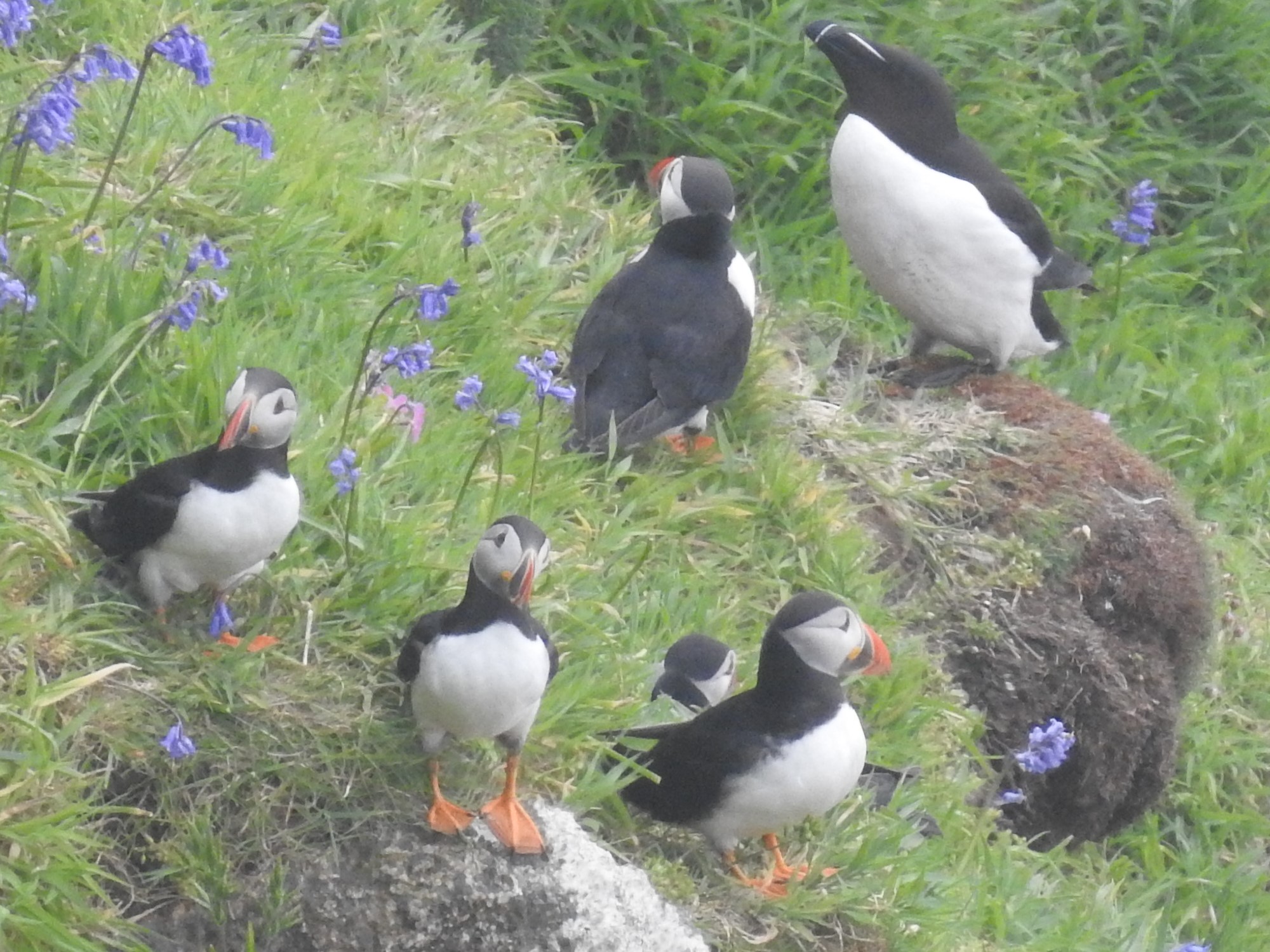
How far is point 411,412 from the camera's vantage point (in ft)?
12.9

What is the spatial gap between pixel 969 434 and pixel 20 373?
115 inches

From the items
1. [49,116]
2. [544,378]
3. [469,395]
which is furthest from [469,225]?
[49,116]

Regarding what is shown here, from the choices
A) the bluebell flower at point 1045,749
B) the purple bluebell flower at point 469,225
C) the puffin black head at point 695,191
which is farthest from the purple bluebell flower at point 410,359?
the bluebell flower at point 1045,749

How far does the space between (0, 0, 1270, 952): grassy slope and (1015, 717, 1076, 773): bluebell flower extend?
0.19m

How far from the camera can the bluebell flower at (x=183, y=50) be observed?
10.3 ft

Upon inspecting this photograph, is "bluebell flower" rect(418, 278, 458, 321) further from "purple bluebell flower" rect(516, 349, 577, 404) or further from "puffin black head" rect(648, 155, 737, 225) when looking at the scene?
"puffin black head" rect(648, 155, 737, 225)

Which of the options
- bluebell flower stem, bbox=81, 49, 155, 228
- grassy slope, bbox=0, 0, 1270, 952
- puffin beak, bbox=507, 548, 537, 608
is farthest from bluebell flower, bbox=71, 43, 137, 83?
puffin beak, bbox=507, 548, 537, 608

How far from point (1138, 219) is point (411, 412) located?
347cm

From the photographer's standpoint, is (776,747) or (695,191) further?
(695,191)

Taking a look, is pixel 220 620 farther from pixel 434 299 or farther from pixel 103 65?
pixel 103 65

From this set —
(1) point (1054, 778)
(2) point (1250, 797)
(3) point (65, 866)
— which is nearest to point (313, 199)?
(3) point (65, 866)

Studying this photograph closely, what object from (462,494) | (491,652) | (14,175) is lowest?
(462,494)

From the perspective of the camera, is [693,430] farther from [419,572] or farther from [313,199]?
[419,572]

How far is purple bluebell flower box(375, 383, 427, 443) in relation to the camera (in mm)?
3904
